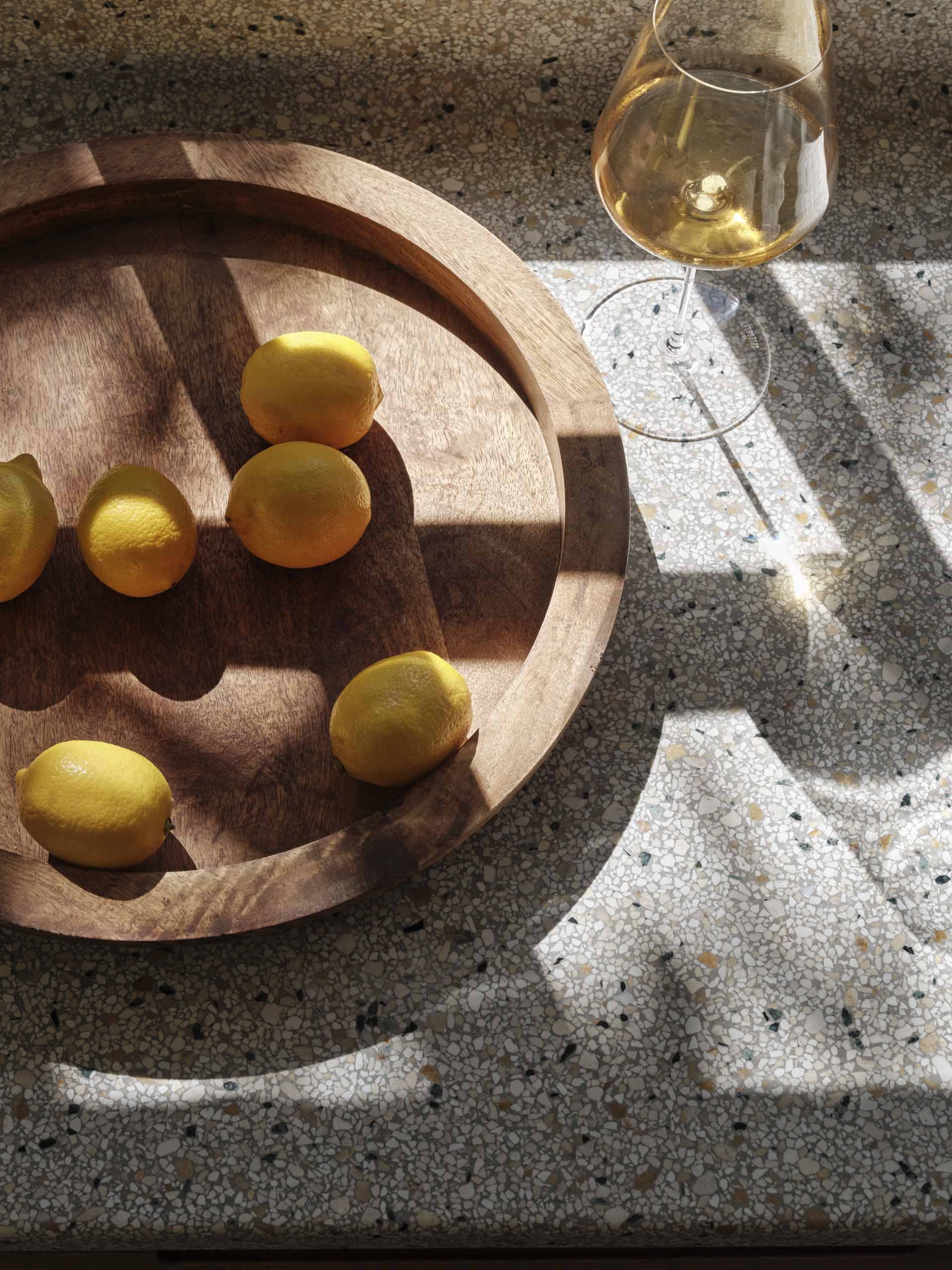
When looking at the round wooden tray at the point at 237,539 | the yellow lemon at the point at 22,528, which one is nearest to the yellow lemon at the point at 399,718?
the round wooden tray at the point at 237,539

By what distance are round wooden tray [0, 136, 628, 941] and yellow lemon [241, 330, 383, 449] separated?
0.19ft

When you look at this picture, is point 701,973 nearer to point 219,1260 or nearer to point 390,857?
point 390,857

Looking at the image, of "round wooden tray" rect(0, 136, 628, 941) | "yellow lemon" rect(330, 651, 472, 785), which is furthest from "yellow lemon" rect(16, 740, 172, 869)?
"yellow lemon" rect(330, 651, 472, 785)

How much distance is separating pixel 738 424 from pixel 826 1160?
618 mm

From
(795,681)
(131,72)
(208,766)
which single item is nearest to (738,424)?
(795,681)

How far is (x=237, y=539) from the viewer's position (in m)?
0.89

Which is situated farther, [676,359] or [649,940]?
[676,359]

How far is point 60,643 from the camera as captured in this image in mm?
842

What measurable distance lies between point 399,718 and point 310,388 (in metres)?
0.28

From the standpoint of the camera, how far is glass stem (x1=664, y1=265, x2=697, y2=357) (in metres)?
0.91

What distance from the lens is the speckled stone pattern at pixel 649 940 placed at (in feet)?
2.39

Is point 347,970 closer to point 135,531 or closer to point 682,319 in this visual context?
point 135,531

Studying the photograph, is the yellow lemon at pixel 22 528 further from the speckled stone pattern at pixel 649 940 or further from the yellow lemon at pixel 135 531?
the speckled stone pattern at pixel 649 940

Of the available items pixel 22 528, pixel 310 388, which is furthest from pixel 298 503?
pixel 22 528
